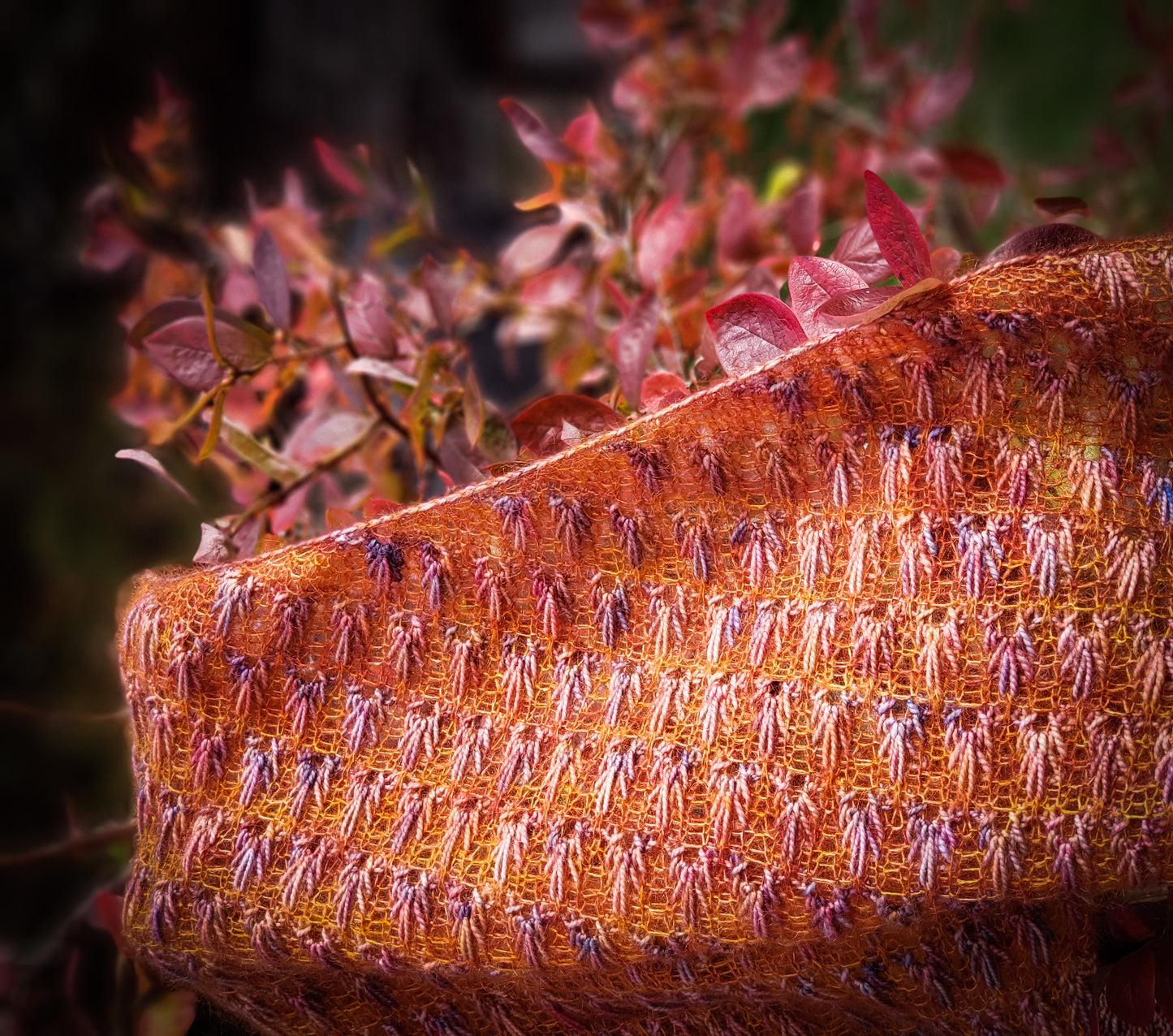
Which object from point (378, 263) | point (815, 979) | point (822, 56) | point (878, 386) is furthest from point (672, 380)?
point (822, 56)

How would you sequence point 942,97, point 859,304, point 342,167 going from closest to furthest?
point 859,304 < point 342,167 < point 942,97

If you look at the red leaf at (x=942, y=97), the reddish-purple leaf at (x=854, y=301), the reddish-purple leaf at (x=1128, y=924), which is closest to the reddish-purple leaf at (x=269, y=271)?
the reddish-purple leaf at (x=854, y=301)

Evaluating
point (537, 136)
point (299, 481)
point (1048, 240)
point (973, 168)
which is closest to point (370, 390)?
point (299, 481)

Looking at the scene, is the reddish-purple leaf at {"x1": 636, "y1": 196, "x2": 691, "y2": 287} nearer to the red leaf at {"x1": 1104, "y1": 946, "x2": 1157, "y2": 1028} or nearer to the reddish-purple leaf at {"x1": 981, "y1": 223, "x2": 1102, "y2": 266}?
the reddish-purple leaf at {"x1": 981, "y1": 223, "x2": 1102, "y2": 266}

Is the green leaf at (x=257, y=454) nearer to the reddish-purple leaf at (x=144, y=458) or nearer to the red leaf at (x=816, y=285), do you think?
the reddish-purple leaf at (x=144, y=458)

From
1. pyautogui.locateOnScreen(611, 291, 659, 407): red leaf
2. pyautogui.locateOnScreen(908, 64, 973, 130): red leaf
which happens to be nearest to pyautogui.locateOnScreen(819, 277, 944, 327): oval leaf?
pyautogui.locateOnScreen(611, 291, 659, 407): red leaf

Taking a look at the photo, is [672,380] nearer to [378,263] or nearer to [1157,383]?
[1157,383]

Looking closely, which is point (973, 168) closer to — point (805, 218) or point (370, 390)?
point (805, 218)

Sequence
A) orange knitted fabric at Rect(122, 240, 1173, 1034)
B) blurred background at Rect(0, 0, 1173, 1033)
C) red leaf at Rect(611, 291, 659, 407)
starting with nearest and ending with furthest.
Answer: orange knitted fabric at Rect(122, 240, 1173, 1034)
red leaf at Rect(611, 291, 659, 407)
blurred background at Rect(0, 0, 1173, 1033)
